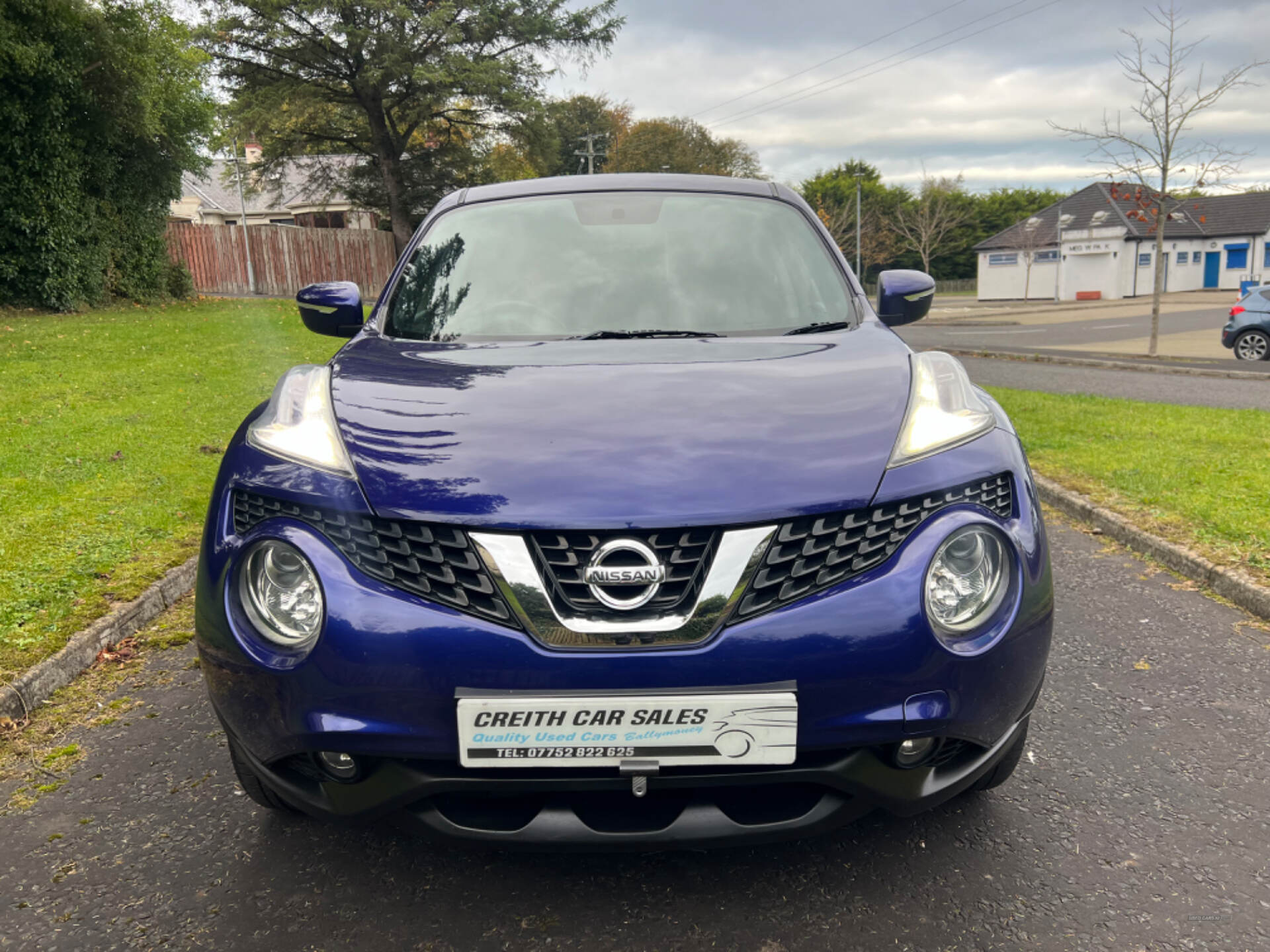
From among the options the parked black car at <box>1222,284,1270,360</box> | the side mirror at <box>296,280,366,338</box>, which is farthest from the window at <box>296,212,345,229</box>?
the side mirror at <box>296,280,366,338</box>

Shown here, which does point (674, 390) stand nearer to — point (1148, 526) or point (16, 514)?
point (1148, 526)

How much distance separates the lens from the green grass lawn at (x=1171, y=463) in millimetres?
4949

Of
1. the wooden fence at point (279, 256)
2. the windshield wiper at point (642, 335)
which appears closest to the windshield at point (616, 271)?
the windshield wiper at point (642, 335)

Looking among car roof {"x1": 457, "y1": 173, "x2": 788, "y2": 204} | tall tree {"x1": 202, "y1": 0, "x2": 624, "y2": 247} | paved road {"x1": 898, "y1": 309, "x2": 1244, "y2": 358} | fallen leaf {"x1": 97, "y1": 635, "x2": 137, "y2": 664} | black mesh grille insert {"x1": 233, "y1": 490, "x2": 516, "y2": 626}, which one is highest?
tall tree {"x1": 202, "y1": 0, "x2": 624, "y2": 247}

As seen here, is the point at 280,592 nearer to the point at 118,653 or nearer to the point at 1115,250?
the point at 118,653

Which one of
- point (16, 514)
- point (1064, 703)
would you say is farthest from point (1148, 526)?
point (16, 514)

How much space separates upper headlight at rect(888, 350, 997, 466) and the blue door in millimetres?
72078

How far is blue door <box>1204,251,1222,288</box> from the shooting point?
6330 cm

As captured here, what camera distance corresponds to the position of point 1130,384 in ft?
44.2

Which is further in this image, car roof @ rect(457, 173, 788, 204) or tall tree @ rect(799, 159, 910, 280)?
tall tree @ rect(799, 159, 910, 280)

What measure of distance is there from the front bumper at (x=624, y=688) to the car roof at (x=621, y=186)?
6.08 feet

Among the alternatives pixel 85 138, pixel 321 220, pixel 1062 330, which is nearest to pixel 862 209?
pixel 321 220

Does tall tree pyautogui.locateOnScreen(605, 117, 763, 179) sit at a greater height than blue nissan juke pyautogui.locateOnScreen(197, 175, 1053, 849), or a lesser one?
greater

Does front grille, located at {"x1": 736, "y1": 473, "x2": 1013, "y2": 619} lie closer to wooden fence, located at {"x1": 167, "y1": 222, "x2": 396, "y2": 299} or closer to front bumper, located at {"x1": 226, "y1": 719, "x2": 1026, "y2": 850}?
front bumper, located at {"x1": 226, "y1": 719, "x2": 1026, "y2": 850}
